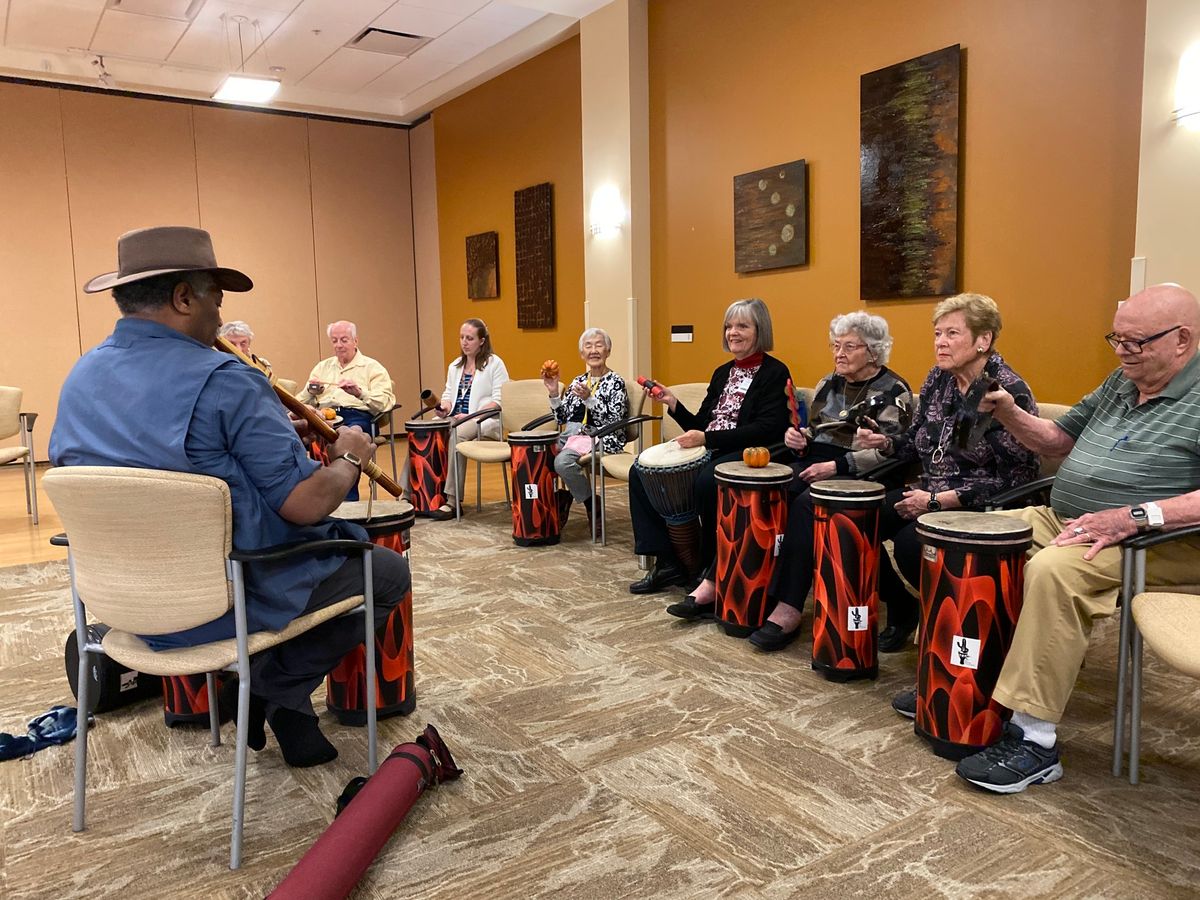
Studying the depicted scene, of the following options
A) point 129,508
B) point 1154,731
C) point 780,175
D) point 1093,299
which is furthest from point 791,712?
point 780,175

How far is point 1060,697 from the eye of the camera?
2156 mm

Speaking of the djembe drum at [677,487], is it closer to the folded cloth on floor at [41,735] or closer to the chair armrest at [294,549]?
the chair armrest at [294,549]

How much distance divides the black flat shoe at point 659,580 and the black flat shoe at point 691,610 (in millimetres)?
354

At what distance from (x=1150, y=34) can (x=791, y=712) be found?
119 inches

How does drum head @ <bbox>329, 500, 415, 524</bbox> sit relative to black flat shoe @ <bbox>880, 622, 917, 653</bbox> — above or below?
above

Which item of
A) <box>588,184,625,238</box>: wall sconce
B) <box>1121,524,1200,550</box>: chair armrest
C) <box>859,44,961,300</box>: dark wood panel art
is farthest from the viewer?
<box>588,184,625,238</box>: wall sconce

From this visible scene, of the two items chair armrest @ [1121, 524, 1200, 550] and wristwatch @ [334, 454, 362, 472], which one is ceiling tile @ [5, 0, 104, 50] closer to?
wristwatch @ [334, 454, 362, 472]

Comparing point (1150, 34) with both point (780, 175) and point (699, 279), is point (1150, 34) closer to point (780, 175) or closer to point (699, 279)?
point (780, 175)

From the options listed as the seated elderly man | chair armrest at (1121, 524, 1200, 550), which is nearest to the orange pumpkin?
the seated elderly man

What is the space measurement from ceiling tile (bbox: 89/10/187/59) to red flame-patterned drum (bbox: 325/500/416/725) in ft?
20.7

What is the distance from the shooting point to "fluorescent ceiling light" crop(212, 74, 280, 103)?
7102 mm

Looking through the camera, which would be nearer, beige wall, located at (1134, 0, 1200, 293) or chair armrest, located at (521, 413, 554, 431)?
beige wall, located at (1134, 0, 1200, 293)

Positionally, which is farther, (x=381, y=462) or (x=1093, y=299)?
(x=381, y=462)

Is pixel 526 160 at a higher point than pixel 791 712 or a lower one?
higher
